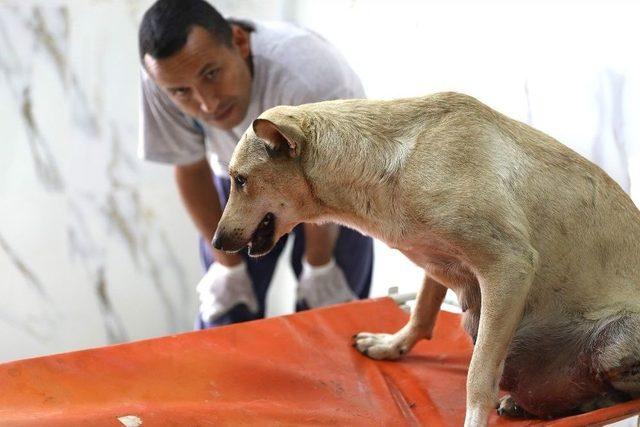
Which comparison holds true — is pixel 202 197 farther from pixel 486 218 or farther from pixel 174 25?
pixel 486 218

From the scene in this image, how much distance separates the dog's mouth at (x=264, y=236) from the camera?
1465 millimetres

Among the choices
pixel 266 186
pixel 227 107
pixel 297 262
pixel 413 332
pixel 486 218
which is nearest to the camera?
pixel 486 218

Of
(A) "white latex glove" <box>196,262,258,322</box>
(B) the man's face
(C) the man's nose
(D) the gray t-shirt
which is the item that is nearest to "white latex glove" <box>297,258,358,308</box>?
(A) "white latex glove" <box>196,262,258,322</box>

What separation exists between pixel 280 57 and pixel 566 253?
3.85ft

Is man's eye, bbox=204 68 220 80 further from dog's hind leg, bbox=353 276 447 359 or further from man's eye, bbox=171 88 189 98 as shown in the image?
dog's hind leg, bbox=353 276 447 359

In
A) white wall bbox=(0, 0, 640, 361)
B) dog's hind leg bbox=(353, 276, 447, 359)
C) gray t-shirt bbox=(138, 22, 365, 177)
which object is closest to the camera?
dog's hind leg bbox=(353, 276, 447, 359)

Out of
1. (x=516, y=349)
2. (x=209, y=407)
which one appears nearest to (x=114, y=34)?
(x=209, y=407)

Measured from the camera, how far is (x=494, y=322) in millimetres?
1312

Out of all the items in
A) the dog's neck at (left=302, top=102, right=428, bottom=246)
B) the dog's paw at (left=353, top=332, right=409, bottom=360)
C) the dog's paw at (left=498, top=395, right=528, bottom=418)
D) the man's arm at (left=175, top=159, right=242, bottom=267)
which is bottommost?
the man's arm at (left=175, top=159, right=242, bottom=267)

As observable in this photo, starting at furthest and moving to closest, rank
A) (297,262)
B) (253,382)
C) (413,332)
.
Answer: (297,262), (413,332), (253,382)

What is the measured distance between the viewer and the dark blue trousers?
2.65 metres

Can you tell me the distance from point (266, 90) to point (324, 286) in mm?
768

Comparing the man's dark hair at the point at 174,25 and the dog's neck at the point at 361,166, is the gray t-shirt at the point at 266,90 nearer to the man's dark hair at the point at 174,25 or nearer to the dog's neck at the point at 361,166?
the man's dark hair at the point at 174,25

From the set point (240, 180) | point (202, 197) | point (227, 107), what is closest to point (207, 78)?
point (227, 107)
